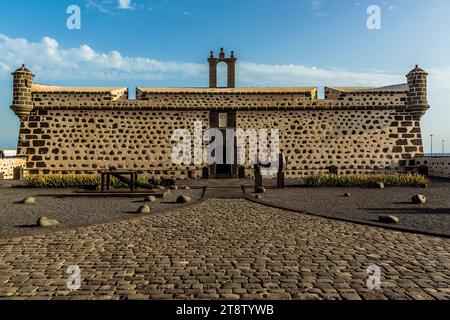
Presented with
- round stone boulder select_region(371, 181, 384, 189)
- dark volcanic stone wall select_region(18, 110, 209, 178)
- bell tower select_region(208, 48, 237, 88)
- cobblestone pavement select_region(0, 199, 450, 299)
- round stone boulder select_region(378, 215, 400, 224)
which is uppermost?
bell tower select_region(208, 48, 237, 88)

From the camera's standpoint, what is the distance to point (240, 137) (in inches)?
692

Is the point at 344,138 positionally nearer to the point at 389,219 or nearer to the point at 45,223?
the point at 389,219

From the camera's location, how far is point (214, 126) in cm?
1758

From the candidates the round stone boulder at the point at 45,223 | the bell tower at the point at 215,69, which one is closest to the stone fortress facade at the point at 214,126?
the bell tower at the point at 215,69

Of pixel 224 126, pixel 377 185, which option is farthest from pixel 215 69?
pixel 377 185

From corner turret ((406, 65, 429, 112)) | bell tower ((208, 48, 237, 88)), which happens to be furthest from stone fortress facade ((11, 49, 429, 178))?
bell tower ((208, 48, 237, 88))

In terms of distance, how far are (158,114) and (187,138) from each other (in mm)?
1991

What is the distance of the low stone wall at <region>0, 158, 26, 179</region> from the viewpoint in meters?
16.9

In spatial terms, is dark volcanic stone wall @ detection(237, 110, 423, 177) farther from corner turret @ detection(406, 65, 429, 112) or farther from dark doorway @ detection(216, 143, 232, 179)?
dark doorway @ detection(216, 143, 232, 179)

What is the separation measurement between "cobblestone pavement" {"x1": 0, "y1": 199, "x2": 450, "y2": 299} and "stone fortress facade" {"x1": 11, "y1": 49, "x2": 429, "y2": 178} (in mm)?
10850

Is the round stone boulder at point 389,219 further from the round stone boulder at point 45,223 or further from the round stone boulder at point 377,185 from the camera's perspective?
the round stone boulder at point 377,185
